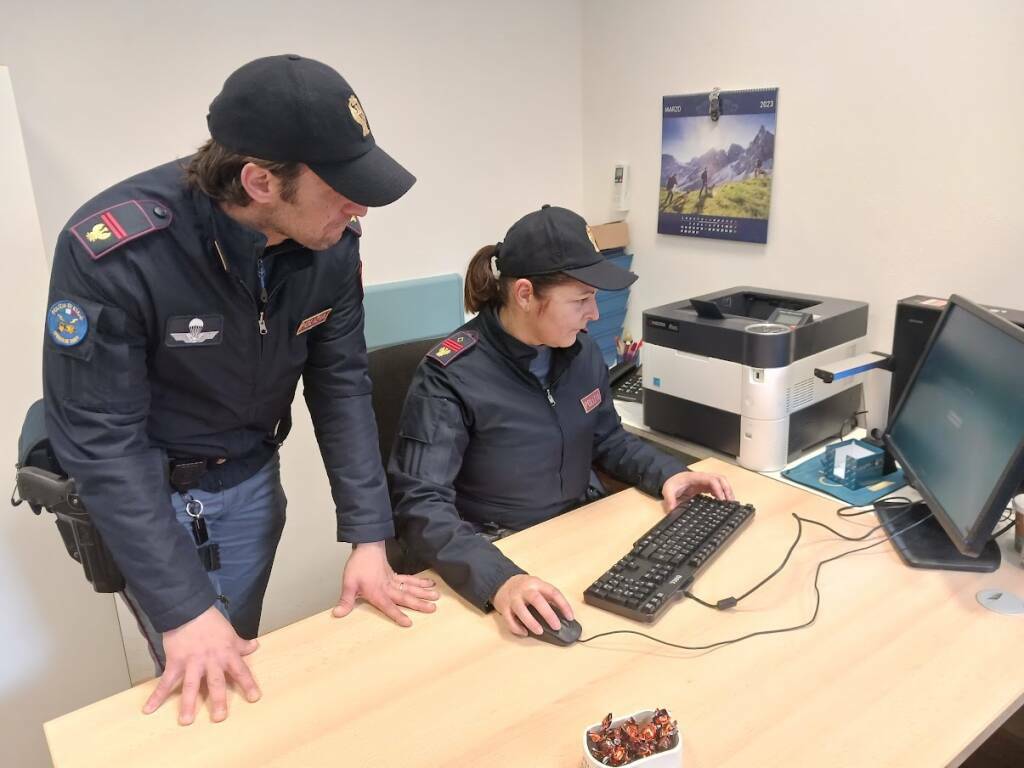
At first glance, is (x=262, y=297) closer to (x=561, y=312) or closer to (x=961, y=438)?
(x=561, y=312)

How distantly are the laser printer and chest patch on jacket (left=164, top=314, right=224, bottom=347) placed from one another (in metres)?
1.11

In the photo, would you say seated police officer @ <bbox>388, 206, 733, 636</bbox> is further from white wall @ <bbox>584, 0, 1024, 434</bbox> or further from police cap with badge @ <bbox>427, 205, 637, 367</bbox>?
white wall @ <bbox>584, 0, 1024, 434</bbox>

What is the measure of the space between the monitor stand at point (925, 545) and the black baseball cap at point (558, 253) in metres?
0.66

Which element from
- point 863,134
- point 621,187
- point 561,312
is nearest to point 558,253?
point 561,312

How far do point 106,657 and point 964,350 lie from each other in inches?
77.9

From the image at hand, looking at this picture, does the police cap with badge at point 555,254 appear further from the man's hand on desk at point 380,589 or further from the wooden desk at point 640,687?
the wooden desk at point 640,687

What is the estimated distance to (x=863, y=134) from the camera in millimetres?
1938

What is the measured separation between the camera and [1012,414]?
1.13 metres

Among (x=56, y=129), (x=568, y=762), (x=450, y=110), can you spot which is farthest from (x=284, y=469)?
(x=568, y=762)

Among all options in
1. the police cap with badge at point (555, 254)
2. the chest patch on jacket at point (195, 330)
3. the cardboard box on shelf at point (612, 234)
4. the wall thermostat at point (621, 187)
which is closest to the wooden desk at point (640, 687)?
the chest patch on jacket at point (195, 330)

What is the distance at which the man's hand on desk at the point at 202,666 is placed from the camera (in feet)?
3.23

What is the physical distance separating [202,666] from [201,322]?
18.6 inches

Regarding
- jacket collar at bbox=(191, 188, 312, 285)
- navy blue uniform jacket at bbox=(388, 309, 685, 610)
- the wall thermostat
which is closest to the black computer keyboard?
navy blue uniform jacket at bbox=(388, 309, 685, 610)

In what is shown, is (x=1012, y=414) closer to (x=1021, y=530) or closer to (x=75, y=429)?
(x=1021, y=530)
